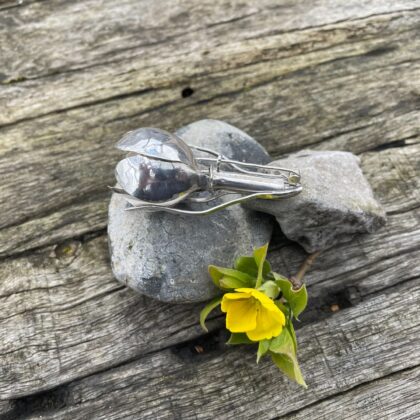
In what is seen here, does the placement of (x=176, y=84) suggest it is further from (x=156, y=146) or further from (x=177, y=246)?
(x=177, y=246)

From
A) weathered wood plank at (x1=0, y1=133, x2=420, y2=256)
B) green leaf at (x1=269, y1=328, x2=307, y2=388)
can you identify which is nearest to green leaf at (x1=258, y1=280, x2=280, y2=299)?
green leaf at (x1=269, y1=328, x2=307, y2=388)

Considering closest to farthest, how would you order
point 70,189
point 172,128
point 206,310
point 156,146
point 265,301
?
point 265,301 → point 156,146 → point 206,310 → point 70,189 → point 172,128

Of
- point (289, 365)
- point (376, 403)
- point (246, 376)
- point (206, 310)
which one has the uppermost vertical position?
point (206, 310)

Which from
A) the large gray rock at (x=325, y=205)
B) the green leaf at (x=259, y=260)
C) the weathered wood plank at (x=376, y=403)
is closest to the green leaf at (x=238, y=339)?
the green leaf at (x=259, y=260)

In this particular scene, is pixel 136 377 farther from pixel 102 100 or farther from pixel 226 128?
pixel 102 100

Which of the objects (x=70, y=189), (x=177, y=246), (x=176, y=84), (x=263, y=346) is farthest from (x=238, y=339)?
(x=176, y=84)

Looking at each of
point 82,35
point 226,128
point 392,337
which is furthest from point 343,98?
point 82,35

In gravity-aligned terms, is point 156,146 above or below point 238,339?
above
